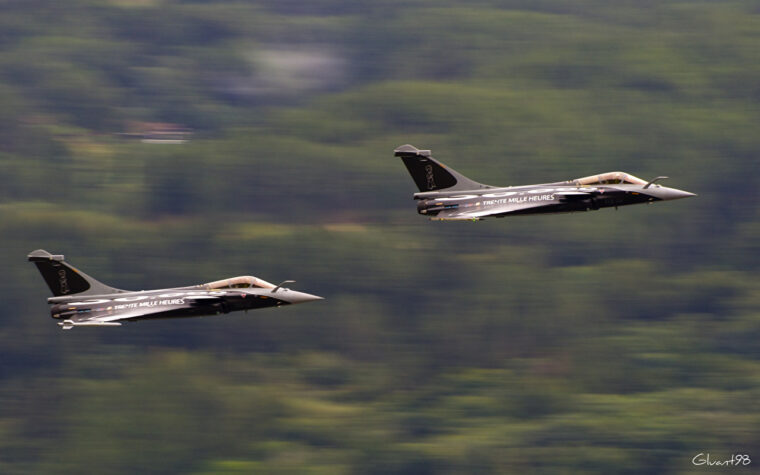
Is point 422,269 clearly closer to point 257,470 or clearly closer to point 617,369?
point 617,369

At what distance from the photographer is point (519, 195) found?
69250 millimetres

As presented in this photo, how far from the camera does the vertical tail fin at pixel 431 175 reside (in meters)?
70.6

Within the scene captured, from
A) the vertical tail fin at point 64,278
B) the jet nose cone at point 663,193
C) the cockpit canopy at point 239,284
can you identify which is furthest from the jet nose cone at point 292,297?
the jet nose cone at point 663,193

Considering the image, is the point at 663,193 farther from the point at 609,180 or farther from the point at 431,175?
the point at 431,175

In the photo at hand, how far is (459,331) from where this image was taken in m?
148

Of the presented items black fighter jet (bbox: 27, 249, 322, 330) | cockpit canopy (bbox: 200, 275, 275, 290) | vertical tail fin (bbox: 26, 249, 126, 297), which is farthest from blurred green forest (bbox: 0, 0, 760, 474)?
cockpit canopy (bbox: 200, 275, 275, 290)

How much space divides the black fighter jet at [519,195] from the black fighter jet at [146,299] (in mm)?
8066

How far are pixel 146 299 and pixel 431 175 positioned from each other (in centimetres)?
1506

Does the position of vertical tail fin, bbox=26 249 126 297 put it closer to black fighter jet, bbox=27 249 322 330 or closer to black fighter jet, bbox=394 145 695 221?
black fighter jet, bbox=27 249 322 330


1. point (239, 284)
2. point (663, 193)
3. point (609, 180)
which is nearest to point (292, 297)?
point (239, 284)

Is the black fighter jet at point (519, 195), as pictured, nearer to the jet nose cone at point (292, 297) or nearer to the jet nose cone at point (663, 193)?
the jet nose cone at point (663, 193)

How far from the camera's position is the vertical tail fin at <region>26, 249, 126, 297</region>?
68.6 meters

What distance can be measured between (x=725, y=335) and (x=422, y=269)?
3176 cm

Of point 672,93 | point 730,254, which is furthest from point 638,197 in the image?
point 672,93
